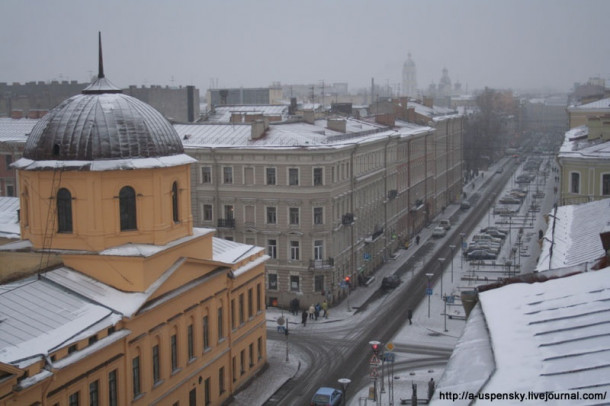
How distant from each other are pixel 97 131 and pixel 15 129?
140ft

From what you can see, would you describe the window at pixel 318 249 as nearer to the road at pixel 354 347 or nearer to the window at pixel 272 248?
the window at pixel 272 248

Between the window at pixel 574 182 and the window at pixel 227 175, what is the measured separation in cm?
2259

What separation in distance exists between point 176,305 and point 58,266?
484 centimetres

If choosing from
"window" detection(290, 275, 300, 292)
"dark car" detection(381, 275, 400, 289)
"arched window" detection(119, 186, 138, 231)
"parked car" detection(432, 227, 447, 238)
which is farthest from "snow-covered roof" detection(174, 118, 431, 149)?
"arched window" detection(119, 186, 138, 231)

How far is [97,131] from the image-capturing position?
31016mm

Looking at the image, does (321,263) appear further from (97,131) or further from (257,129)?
(97,131)

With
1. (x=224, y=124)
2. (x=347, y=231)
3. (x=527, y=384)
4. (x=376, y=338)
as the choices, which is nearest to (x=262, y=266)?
(x=376, y=338)

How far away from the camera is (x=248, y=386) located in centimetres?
3859

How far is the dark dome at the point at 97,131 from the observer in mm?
30891

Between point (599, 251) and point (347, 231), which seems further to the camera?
point (347, 231)

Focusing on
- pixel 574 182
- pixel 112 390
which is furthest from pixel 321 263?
pixel 112 390

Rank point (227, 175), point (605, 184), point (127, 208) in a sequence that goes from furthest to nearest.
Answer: point (227, 175), point (605, 184), point (127, 208)

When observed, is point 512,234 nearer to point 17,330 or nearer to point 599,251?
point 599,251

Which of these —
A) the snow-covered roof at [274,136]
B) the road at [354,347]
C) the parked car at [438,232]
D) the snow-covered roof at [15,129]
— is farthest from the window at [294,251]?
the parked car at [438,232]
